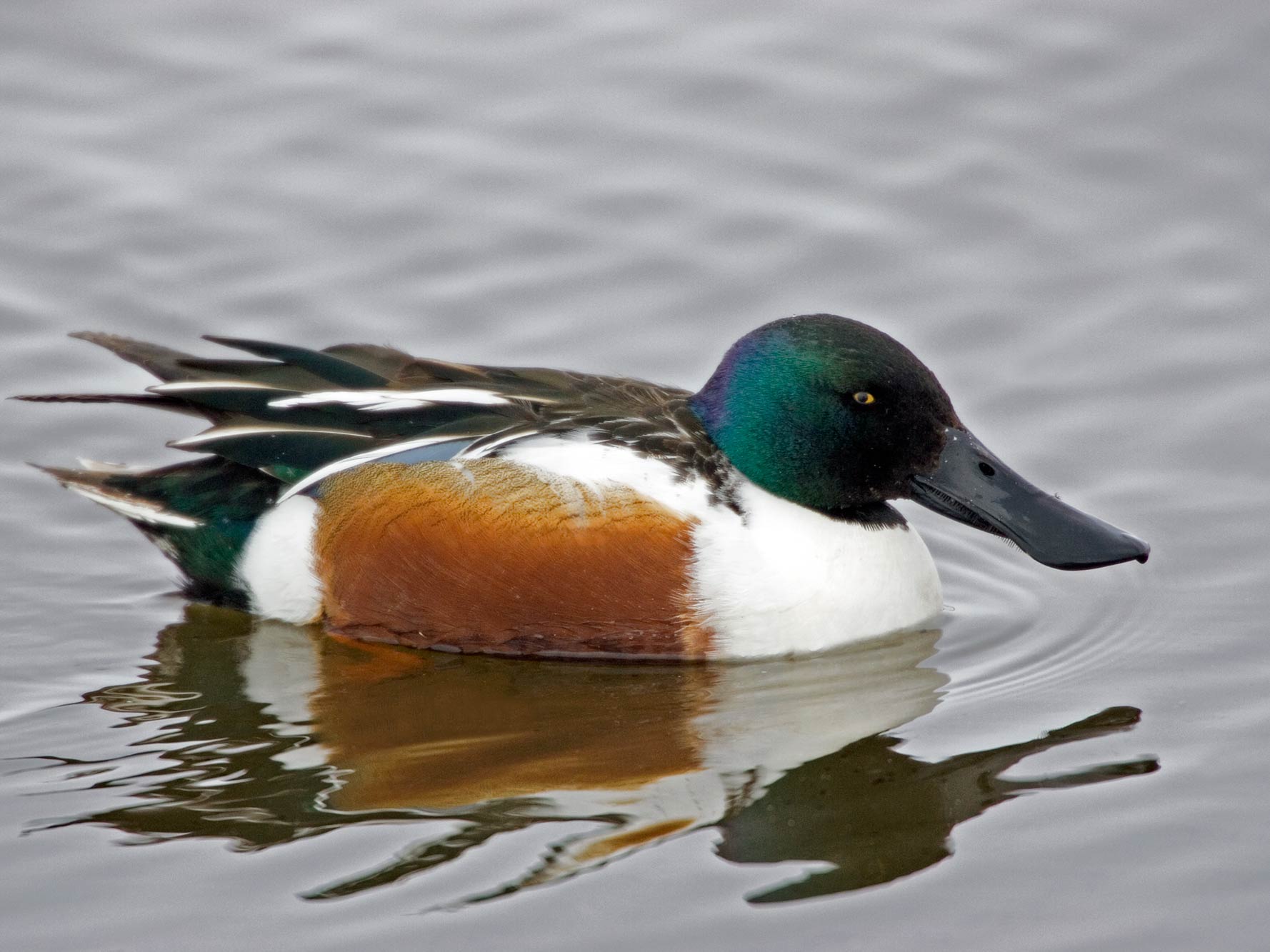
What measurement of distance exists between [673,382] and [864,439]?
177 cm

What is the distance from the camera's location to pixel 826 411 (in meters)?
6.34

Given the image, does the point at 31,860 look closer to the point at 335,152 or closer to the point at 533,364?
the point at 533,364

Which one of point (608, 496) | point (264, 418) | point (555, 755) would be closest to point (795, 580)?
point (608, 496)

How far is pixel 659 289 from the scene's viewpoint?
28.1ft

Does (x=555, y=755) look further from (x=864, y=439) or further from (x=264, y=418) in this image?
(x=264, y=418)

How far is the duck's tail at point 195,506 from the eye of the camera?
6.64 m

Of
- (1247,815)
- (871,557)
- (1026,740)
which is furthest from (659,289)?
(1247,815)

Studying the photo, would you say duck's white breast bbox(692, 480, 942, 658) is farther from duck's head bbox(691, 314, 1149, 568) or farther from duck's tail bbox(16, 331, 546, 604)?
duck's tail bbox(16, 331, 546, 604)

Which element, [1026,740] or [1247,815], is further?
[1026,740]

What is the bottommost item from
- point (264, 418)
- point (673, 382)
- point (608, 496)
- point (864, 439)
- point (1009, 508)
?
point (1009, 508)

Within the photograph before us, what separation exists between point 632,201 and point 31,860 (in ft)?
15.7

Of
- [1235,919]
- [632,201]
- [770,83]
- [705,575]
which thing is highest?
[770,83]

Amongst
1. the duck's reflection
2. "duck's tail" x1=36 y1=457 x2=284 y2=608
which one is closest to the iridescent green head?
the duck's reflection

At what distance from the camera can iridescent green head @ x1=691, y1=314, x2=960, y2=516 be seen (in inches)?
248
